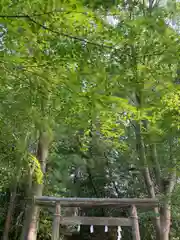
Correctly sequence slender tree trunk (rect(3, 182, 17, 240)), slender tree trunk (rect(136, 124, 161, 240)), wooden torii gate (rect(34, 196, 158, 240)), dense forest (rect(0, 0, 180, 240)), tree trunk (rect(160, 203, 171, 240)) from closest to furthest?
dense forest (rect(0, 0, 180, 240)) → wooden torii gate (rect(34, 196, 158, 240)) → tree trunk (rect(160, 203, 171, 240)) → slender tree trunk (rect(136, 124, 161, 240)) → slender tree trunk (rect(3, 182, 17, 240))

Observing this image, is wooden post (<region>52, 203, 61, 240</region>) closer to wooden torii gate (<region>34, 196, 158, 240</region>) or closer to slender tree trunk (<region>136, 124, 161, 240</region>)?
wooden torii gate (<region>34, 196, 158, 240</region>)

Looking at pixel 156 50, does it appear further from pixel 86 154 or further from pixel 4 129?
pixel 86 154

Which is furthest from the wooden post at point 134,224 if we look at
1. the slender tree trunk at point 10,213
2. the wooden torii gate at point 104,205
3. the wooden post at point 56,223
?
the slender tree trunk at point 10,213

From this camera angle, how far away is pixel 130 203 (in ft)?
13.8

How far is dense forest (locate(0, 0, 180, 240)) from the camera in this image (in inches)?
52.9

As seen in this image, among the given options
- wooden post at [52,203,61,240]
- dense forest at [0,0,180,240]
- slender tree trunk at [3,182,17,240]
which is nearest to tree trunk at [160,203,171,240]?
dense forest at [0,0,180,240]

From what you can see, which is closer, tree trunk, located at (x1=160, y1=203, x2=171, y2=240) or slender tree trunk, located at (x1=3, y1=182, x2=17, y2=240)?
tree trunk, located at (x1=160, y1=203, x2=171, y2=240)

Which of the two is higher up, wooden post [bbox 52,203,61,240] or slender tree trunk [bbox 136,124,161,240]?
slender tree trunk [bbox 136,124,161,240]

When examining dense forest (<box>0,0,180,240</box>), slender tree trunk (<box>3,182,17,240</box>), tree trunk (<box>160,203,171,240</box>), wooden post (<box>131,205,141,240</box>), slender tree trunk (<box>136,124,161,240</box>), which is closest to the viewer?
dense forest (<box>0,0,180,240</box>)

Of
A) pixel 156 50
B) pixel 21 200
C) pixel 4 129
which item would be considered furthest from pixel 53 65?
pixel 21 200

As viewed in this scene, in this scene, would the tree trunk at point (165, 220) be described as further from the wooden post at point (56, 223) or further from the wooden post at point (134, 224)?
the wooden post at point (56, 223)

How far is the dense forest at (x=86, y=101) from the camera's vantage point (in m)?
1.34

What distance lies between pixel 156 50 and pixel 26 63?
78 cm

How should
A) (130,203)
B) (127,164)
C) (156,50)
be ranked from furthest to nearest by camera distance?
(127,164)
(130,203)
(156,50)
